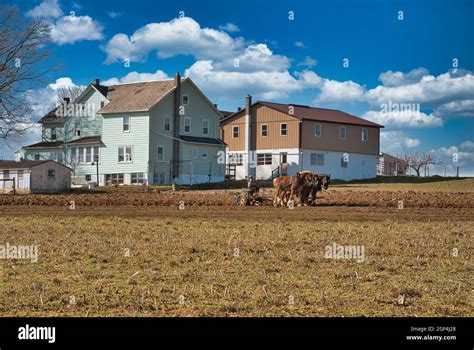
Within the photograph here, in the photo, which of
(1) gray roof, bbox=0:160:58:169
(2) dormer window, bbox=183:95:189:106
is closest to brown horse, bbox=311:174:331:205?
(1) gray roof, bbox=0:160:58:169

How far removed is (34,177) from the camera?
49.8m

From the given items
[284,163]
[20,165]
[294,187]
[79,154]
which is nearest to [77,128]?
[79,154]

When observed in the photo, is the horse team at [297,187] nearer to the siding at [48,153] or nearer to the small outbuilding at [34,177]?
the small outbuilding at [34,177]

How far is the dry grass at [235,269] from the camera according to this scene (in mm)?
10219

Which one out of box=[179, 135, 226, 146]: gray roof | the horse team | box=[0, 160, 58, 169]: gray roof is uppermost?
box=[179, 135, 226, 146]: gray roof

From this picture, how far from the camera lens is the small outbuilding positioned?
163 feet

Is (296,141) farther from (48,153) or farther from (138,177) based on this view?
(48,153)

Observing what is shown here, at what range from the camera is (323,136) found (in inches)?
2675

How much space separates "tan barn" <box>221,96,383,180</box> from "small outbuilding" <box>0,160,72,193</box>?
22.5 metres

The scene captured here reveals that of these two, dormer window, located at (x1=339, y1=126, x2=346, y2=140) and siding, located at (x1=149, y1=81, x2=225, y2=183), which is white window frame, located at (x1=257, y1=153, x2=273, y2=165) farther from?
dormer window, located at (x1=339, y1=126, x2=346, y2=140)

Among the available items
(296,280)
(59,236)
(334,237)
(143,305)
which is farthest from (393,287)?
(59,236)

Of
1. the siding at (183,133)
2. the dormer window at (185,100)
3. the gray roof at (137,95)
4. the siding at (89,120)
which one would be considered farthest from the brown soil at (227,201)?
the siding at (89,120)

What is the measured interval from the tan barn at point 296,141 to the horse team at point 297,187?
33100mm

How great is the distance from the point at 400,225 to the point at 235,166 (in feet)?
155
